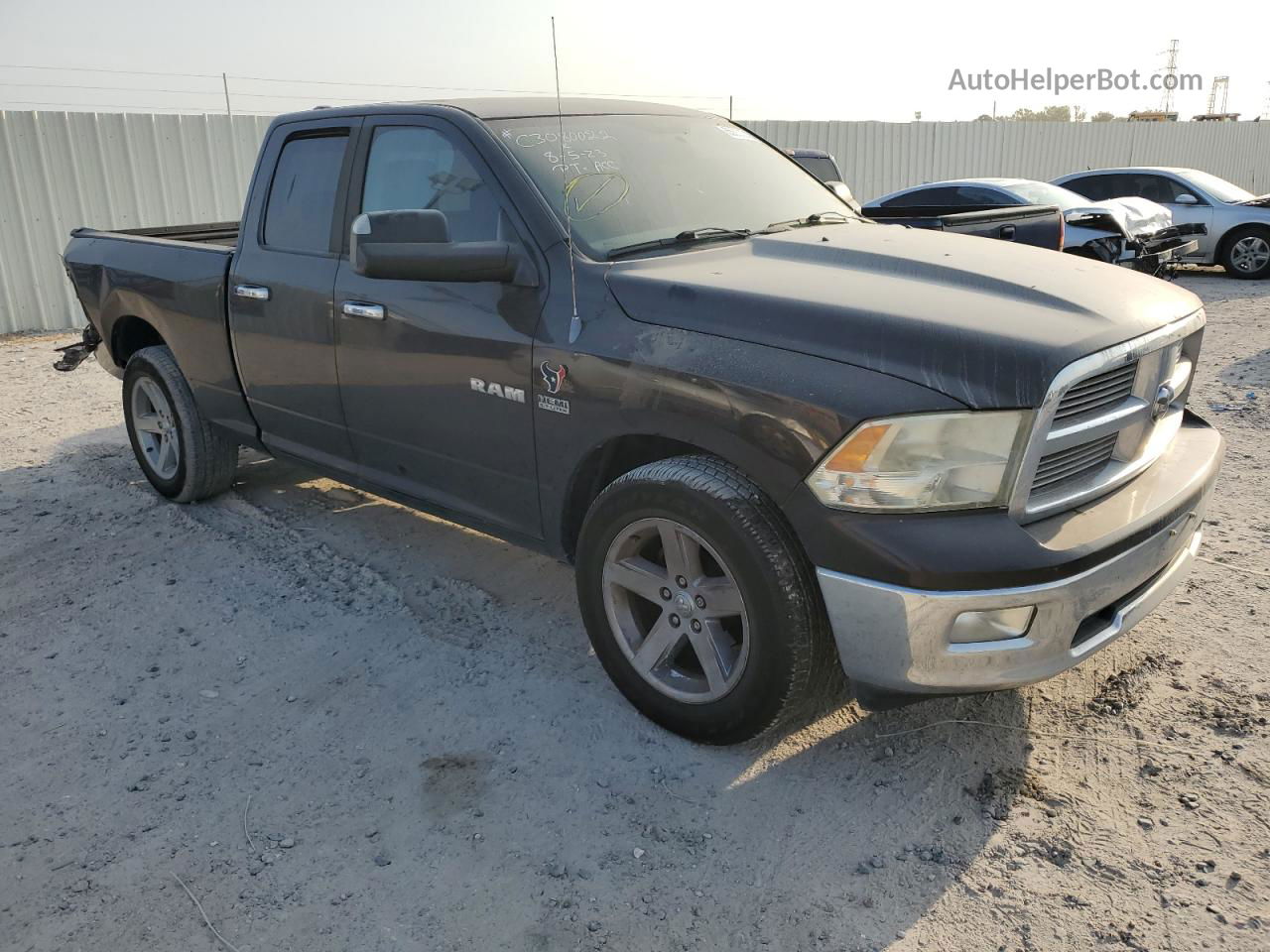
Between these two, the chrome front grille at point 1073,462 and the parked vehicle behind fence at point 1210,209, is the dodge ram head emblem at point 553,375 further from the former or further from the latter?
the parked vehicle behind fence at point 1210,209

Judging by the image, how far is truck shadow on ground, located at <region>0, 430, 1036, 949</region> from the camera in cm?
255

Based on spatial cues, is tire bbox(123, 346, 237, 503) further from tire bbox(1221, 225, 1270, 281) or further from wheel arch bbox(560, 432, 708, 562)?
tire bbox(1221, 225, 1270, 281)

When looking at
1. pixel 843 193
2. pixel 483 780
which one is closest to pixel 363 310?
pixel 483 780

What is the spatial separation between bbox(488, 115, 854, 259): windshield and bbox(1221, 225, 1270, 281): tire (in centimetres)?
1132

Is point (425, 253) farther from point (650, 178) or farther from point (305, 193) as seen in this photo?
point (305, 193)

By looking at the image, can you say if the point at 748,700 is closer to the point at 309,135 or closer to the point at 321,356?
the point at 321,356

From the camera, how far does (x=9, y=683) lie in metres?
3.72

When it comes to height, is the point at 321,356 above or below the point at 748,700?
above

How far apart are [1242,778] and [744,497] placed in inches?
65.0

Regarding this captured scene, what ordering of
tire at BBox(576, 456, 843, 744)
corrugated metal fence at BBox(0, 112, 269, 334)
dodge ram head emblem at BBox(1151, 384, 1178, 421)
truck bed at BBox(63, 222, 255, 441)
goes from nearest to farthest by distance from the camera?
tire at BBox(576, 456, 843, 744)
dodge ram head emblem at BBox(1151, 384, 1178, 421)
truck bed at BBox(63, 222, 255, 441)
corrugated metal fence at BBox(0, 112, 269, 334)

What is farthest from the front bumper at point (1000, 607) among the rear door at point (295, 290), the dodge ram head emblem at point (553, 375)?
the rear door at point (295, 290)

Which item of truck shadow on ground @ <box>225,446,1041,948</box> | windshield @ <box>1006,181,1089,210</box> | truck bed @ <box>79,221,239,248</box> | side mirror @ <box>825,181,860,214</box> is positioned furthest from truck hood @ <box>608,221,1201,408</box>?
windshield @ <box>1006,181,1089,210</box>

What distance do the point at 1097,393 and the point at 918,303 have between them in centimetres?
53

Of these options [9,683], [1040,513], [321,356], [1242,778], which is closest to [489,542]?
[321,356]
